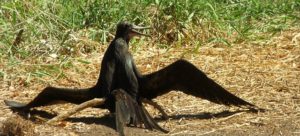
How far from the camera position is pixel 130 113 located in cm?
493

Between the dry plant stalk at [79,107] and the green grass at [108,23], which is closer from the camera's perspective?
the dry plant stalk at [79,107]

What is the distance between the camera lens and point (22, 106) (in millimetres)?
5379

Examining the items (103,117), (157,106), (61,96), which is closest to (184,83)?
(157,106)

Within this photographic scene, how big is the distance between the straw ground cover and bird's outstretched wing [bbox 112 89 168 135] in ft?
0.24

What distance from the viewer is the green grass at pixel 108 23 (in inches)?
294

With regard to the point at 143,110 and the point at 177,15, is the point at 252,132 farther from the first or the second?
the point at 177,15

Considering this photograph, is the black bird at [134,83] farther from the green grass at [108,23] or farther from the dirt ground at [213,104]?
the green grass at [108,23]

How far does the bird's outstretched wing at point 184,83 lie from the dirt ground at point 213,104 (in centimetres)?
18

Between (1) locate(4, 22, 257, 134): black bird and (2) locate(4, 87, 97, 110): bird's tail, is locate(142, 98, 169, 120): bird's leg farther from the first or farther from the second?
(2) locate(4, 87, 97, 110): bird's tail

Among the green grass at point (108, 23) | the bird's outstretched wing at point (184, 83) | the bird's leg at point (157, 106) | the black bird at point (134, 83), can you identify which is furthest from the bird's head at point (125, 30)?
the green grass at point (108, 23)

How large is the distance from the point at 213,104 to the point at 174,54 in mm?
1803

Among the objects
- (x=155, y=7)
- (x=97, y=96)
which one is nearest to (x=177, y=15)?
(x=155, y=7)

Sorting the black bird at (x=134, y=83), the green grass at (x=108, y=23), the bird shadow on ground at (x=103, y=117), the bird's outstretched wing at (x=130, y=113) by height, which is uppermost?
the green grass at (x=108, y=23)

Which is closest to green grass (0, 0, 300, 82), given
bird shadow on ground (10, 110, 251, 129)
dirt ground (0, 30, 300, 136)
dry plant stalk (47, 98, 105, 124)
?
dirt ground (0, 30, 300, 136)
